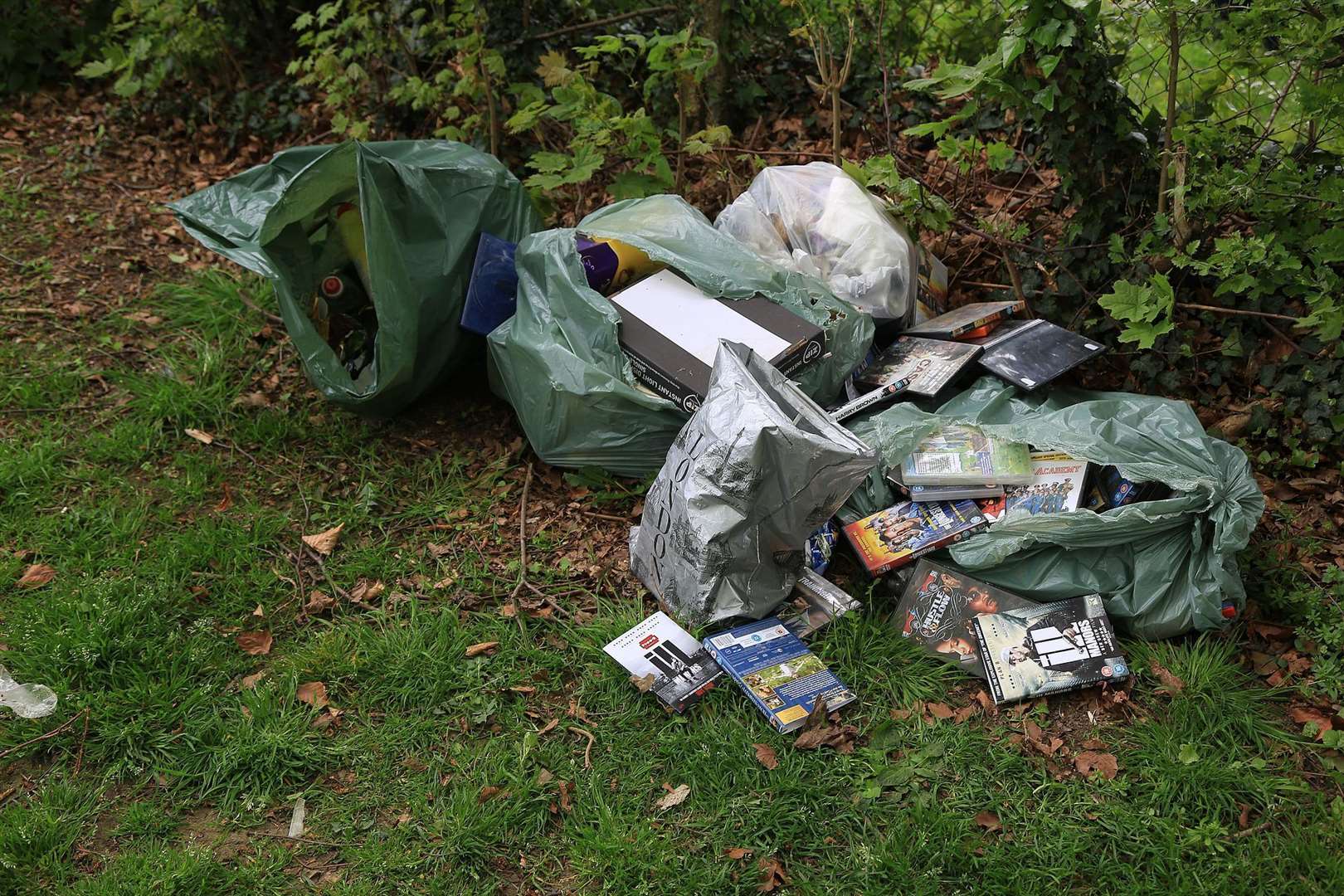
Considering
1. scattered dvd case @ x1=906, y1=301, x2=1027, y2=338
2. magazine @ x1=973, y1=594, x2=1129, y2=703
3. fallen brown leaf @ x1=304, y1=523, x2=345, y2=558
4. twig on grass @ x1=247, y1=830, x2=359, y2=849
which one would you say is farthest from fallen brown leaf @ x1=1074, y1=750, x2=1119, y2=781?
fallen brown leaf @ x1=304, y1=523, x2=345, y2=558

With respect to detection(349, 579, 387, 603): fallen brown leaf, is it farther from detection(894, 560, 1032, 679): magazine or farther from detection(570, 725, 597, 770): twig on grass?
detection(894, 560, 1032, 679): magazine

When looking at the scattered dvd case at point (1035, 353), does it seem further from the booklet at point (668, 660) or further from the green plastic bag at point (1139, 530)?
the booklet at point (668, 660)

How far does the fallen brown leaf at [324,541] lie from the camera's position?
9.24 feet

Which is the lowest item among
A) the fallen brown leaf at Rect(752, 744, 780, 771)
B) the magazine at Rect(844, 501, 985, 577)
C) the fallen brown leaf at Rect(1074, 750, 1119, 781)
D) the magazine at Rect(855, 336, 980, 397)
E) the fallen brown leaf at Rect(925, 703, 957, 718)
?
the fallen brown leaf at Rect(1074, 750, 1119, 781)

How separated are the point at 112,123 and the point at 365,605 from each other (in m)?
3.40

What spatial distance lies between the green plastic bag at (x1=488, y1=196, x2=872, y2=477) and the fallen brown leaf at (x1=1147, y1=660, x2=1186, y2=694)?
1.10 meters

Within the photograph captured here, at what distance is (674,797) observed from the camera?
2.19 metres

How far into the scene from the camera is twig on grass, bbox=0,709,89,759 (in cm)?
228

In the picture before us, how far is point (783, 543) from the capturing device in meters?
2.40

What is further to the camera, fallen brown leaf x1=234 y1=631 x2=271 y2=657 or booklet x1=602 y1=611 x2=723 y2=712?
fallen brown leaf x1=234 y1=631 x2=271 y2=657

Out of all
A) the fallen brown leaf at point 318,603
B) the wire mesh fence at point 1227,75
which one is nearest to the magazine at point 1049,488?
the wire mesh fence at point 1227,75

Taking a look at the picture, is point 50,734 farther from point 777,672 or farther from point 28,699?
point 777,672

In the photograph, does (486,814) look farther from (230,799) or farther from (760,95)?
(760,95)

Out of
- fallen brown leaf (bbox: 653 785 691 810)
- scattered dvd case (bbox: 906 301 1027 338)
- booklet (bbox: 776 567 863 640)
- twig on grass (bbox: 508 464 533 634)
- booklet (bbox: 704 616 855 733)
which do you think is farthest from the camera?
scattered dvd case (bbox: 906 301 1027 338)
